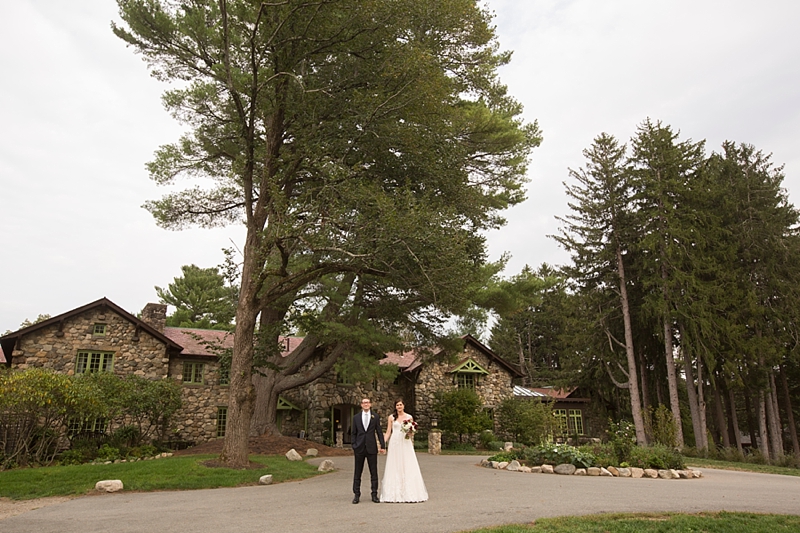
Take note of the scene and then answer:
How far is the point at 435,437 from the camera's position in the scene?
20.9m

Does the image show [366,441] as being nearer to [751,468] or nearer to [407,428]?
[407,428]

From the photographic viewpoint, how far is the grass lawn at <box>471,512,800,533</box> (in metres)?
5.73

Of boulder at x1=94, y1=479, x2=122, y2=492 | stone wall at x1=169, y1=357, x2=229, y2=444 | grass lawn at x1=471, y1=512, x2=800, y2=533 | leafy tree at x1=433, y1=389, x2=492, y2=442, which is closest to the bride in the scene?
grass lawn at x1=471, y1=512, x2=800, y2=533

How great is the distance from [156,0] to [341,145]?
5895 millimetres

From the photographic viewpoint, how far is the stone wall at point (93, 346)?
19.6 m

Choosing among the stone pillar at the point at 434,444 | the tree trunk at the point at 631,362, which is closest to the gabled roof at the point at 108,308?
the stone pillar at the point at 434,444

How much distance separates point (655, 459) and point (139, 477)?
11.3m

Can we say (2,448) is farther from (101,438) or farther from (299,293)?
(299,293)

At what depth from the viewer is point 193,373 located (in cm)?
2280

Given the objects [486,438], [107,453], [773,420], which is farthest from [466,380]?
[107,453]

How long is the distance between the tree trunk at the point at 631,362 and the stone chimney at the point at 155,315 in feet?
67.7

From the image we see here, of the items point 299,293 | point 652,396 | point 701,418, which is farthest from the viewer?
point 652,396

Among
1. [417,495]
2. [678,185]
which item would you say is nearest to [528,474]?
[417,495]

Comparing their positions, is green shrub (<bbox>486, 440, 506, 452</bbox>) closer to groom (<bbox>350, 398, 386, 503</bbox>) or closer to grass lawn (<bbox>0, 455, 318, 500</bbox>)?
grass lawn (<bbox>0, 455, 318, 500</bbox>)
